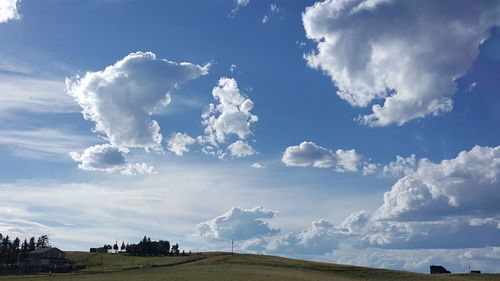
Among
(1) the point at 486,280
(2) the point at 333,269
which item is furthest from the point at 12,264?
(1) the point at 486,280

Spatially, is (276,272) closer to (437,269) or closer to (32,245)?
(437,269)

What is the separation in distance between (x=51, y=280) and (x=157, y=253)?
395ft

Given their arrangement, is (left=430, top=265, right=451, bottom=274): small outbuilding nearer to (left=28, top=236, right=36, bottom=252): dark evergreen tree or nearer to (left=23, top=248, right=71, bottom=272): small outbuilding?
(left=23, top=248, right=71, bottom=272): small outbuilding

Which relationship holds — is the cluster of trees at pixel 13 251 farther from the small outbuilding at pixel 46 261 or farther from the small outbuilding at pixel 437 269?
the small outbuilding at pixel 437 269

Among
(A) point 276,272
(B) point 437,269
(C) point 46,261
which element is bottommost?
(B) point 437,269

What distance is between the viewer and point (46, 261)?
5768 inches

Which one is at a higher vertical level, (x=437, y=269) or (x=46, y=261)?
(x=46, y=261)

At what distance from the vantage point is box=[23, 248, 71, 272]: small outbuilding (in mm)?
138950

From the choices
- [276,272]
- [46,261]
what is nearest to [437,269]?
[276,272]

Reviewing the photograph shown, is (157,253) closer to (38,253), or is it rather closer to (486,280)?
(38,253)

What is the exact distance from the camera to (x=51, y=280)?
7838 cm

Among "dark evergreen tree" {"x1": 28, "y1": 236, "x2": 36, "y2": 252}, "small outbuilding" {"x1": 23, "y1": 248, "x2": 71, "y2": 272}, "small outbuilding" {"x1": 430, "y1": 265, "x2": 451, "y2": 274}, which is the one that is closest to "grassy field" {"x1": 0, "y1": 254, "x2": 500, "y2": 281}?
"small outbuilding" {"x1": 430, "y1": 265, "x2": 451, "y2": 274}

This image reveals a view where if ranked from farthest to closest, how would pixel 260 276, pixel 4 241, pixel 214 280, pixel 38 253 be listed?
pixel 4 241 < pixel 38 253 < pixel 260 276 < pixel 214 280

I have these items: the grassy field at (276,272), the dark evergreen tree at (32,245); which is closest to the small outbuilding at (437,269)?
the grassy field at (276,272)
